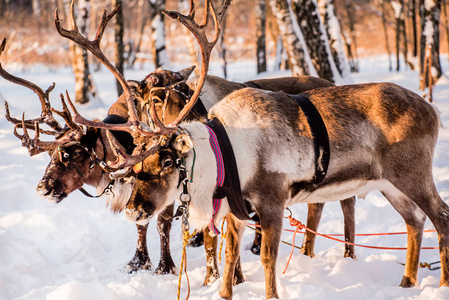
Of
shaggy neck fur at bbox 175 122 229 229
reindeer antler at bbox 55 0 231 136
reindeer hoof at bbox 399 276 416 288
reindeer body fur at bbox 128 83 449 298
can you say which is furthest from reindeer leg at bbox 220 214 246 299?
reindeer hoof at bbox 399 276 416 288

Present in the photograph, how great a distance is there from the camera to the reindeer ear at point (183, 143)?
10.2ft

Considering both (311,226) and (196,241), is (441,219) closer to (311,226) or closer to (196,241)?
(311,226)

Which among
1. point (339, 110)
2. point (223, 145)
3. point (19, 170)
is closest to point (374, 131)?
point (339, 110)

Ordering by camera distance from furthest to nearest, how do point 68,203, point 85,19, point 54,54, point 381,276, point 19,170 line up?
1. point 54,54
2. point 85,19
3. point 19,170
4. point 68,203
5. point 381,276

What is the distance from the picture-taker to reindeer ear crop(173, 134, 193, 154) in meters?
3.10

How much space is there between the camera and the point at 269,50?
30.0m

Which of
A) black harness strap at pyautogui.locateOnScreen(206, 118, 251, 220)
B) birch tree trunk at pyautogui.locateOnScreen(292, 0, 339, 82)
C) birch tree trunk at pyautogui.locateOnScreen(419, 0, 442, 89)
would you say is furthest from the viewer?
birch tree trunk at pyautogui.locateOnScreen(419, 0, 442, 89)

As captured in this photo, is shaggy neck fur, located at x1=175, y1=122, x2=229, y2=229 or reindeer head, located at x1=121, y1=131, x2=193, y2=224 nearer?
reindeer head, located at x1=121, y1=131, x2=193, y2=224

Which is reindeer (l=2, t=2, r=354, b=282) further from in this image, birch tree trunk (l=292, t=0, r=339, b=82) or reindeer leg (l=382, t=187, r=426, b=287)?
birch tree trunk (l=292, t=0, r=339, b=82)

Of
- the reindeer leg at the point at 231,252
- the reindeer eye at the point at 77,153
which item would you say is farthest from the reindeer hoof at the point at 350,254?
the reindeer eye at the point at 77,153

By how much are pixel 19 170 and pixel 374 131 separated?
5135 mm

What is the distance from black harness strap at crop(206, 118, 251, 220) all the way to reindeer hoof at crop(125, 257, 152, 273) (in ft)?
5.53

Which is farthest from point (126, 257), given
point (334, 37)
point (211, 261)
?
point (334, 37)

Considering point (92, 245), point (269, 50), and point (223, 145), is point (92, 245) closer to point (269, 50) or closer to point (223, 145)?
point (223, 145)
